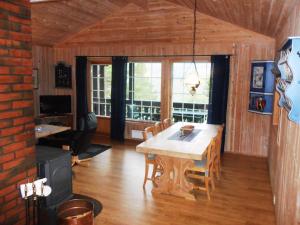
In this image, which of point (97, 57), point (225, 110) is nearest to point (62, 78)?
point (97, 57)

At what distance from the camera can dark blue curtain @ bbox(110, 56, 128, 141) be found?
700cm

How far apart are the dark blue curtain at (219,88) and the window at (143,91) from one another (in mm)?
1384

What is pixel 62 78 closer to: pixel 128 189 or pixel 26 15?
pixel 128 189

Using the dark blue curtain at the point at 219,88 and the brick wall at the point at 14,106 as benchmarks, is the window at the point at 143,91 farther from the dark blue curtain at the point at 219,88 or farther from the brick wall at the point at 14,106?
the brick wall at the point at 14,106

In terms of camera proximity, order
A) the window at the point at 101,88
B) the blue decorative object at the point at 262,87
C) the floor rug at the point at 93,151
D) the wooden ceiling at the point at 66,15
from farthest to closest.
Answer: the window at the point at 101,88 → the floor rug at the point at 93,151 → the wooden ceiling at the point at 66,15 → the blue decorative object at the point at 262,87

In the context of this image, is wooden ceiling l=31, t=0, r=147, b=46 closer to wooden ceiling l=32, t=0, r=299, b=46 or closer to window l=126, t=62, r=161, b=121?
wooden ceiling l=32, t=0, r=299, b=46

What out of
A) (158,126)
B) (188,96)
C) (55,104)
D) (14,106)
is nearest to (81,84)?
(55,104)

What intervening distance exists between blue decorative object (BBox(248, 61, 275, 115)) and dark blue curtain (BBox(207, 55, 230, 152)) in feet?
1.83

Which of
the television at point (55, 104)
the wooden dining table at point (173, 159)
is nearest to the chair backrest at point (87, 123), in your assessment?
the wooden dining table at point (173, 159)

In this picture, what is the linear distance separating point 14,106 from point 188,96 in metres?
4.73

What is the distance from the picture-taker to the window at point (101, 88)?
24.7 ft

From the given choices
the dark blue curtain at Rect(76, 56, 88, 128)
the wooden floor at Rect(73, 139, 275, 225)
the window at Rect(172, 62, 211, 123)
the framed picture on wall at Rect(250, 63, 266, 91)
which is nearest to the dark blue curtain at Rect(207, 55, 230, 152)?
the window at Rect(172, 62, 211, 123)

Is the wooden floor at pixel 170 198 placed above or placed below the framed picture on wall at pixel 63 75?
below

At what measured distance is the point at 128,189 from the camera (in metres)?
4.26
